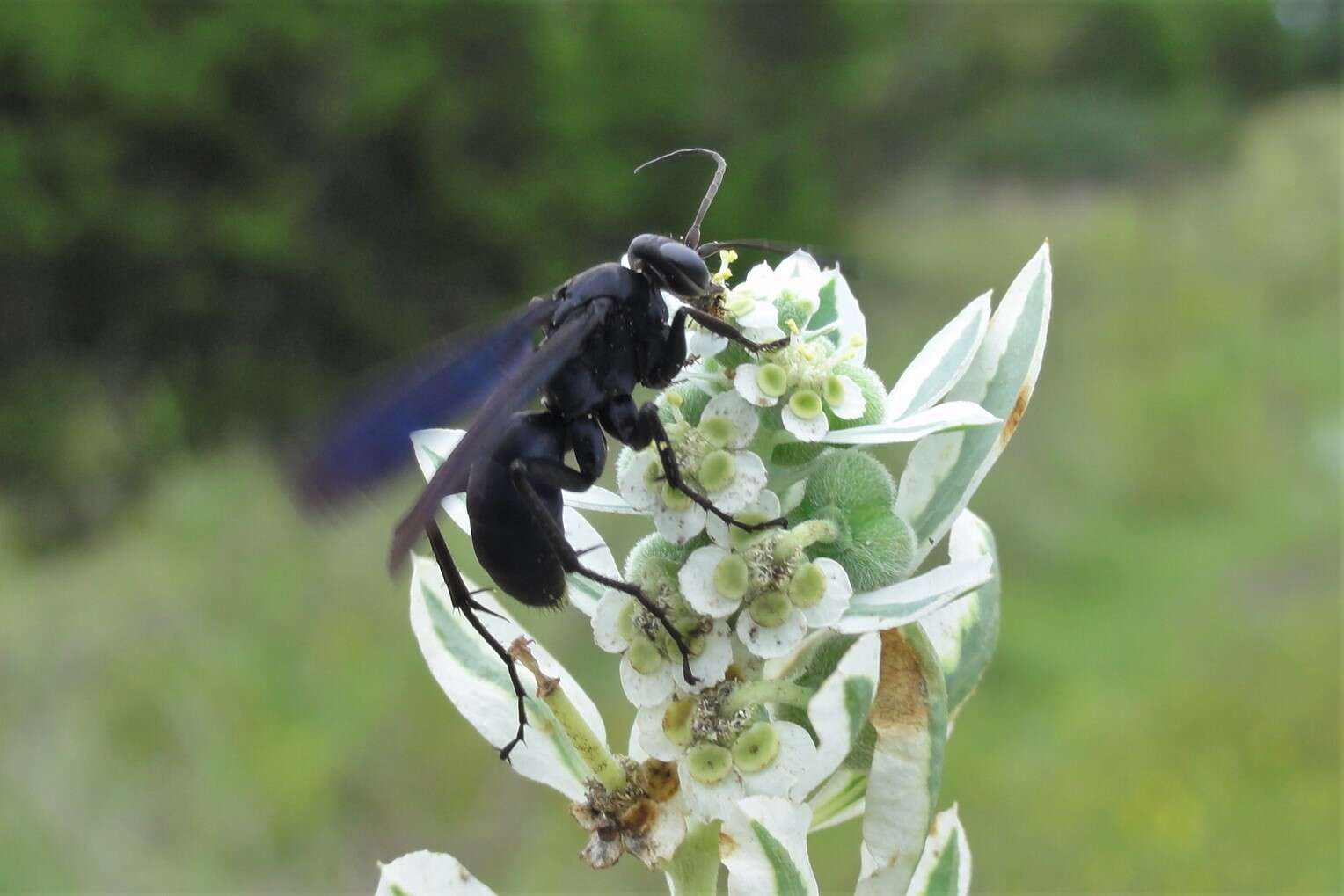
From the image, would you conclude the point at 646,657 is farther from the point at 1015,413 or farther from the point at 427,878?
the point at 1015,413

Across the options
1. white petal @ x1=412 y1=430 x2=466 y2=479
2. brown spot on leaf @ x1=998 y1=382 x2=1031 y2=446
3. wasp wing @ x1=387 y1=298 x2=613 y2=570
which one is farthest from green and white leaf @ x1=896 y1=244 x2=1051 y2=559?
white petal @ x1=412 y1=430 x2=466 y2=479

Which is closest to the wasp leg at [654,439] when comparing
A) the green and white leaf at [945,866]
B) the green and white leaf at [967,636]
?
the green and white leaf at [967,636]

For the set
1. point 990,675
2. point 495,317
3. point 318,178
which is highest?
point 318,178

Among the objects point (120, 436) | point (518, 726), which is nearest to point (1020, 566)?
point (518, 726)

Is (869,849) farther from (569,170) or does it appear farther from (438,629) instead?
(569,170)

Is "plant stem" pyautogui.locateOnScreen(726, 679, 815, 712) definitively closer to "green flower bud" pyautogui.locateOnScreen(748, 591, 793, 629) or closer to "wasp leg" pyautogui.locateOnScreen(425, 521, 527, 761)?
"green flower bud" pyautogui.locateOnScreen(748, 591, 793, 629)

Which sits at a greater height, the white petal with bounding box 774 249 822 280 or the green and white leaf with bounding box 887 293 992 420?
the white petal with bounding box 774 249 822 280

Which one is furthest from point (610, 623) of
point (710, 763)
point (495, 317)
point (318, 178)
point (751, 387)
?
point (318, 178)
